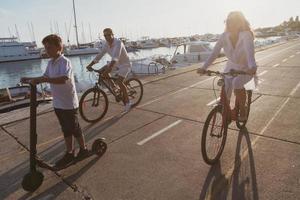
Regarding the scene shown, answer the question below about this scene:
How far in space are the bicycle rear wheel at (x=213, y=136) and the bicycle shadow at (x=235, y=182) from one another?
177 millimetres

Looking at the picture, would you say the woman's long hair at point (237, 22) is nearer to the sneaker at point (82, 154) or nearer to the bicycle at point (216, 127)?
the bicycle at point (216, 127)

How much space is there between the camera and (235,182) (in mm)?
3670

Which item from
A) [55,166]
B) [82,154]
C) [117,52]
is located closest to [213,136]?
[82,154]

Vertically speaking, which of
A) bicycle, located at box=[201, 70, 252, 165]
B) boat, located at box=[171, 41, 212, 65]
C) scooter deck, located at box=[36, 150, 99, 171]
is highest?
bicycle, located at box=[201, 70, 252, 165]

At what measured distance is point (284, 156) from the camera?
4.32 m

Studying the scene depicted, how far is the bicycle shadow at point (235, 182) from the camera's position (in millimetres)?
3395

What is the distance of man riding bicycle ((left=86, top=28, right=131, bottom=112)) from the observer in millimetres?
6453

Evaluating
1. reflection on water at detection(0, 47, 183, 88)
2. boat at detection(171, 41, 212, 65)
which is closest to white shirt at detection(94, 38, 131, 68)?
boat at detection(171, 41, 212, 65)

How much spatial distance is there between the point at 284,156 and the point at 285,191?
3.54 ft

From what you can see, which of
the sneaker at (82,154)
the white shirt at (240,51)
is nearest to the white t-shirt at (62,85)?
the sneaker at (82,154)

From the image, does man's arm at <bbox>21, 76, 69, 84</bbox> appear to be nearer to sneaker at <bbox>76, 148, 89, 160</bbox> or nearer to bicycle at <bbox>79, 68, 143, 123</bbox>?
sneaker at <bbox>76, 148, 89, 160</bbox>

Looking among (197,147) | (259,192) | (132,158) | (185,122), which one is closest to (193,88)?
(185,122)

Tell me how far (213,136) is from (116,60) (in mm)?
3376

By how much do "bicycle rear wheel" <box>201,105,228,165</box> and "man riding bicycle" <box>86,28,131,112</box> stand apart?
325cm
